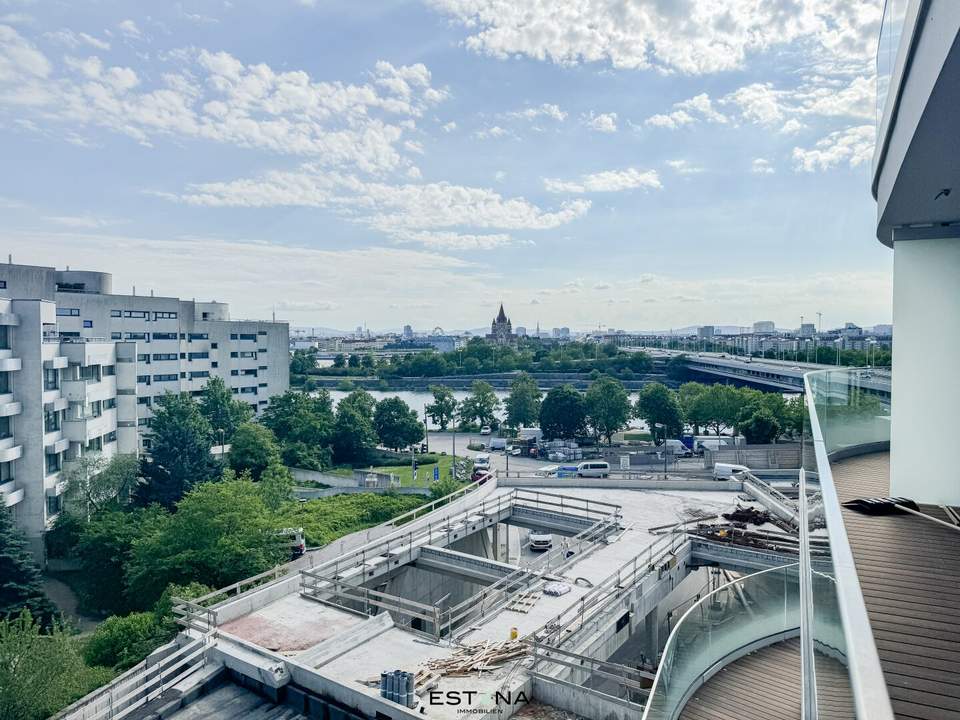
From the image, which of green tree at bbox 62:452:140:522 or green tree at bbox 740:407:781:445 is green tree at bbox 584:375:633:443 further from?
green tree at bbox 62:452:140:522

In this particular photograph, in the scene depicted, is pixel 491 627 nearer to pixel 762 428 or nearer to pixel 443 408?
pixel 762 428

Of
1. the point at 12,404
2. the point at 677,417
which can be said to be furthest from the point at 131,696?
the point at 677,417

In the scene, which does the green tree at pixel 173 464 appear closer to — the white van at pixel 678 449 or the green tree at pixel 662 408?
the white van at pixel 678 449

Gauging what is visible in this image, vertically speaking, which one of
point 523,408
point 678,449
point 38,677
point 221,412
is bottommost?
point 678,449

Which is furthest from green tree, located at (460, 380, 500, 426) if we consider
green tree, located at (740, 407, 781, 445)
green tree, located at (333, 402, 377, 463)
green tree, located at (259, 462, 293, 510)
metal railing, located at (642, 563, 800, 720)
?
metal railing, located at (642, 563, 800, 720)

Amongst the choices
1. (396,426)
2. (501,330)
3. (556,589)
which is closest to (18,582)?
(556,589)

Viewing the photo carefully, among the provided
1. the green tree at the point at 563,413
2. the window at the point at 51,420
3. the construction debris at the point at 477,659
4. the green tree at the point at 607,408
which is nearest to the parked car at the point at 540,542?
the construction debris at the point at 477,659
